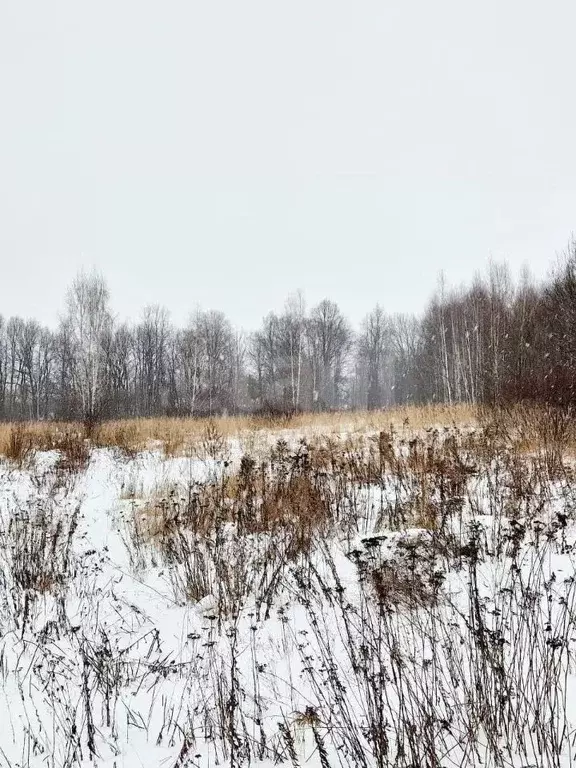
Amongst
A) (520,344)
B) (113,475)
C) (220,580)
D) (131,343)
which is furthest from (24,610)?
(131,343)

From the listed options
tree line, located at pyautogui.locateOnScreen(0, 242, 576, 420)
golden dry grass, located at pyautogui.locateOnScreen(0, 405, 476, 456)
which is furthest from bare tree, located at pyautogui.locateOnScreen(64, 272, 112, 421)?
golden dry grass, located at pyautogui.locateOnScreen(0, 405, 476, 456)

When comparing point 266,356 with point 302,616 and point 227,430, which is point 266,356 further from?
point 302,616

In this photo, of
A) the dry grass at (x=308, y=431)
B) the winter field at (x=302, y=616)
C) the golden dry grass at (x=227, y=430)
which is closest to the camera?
the winter field at (x=302, y=616)

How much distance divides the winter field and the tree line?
48.1 ft

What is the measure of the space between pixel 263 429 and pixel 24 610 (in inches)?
378

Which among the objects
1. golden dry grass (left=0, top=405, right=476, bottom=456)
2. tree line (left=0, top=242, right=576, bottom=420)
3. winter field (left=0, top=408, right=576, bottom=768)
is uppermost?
tree line (left=0, top=242, right=576, bottom=420)

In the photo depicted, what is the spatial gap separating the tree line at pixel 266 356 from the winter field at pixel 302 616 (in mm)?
14674

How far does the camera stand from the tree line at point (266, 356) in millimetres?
23359

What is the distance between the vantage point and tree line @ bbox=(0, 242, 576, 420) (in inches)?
920

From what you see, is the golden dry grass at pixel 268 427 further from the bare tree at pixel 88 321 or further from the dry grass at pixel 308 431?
the bare tree at pixel 88 321

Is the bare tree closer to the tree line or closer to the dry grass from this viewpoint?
the tree line

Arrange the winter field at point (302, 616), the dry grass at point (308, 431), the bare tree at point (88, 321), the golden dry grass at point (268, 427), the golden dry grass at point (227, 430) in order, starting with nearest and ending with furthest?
the winter field at point (302, 616)
the dry grass at point (308, 431)
the golden dry grass at point (227, 430)
the golden dry grass at point (268, 427)
the bare tree at point (88, 321)

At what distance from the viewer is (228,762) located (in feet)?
6.56

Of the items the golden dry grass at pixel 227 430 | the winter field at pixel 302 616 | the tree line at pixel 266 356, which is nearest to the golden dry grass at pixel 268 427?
the golden dry grass at pixel 227 430
